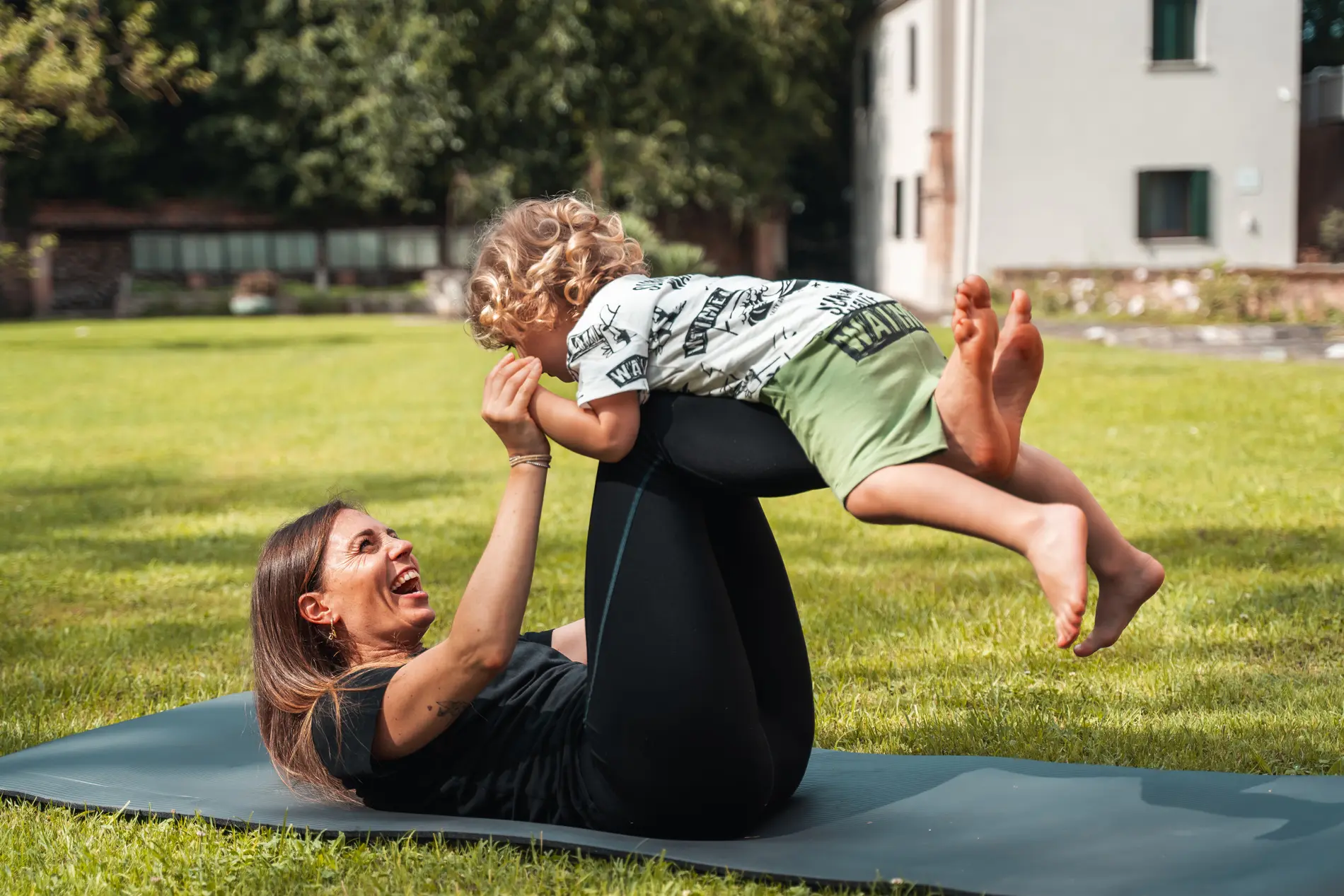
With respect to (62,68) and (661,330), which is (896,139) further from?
(661,330)

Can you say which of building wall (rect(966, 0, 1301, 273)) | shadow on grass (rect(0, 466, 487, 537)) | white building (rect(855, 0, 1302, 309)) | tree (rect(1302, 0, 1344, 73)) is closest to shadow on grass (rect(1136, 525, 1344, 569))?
shadow on grass (rect(0, 466, 487, 537))

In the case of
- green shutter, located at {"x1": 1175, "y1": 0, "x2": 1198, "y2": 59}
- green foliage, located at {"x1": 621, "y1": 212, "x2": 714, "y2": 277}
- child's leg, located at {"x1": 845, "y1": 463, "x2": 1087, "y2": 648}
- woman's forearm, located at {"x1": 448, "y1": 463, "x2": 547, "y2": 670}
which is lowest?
woman's forearm, located at {"x1": 448, "y1": 463, "x2": 547, "y2": 670}

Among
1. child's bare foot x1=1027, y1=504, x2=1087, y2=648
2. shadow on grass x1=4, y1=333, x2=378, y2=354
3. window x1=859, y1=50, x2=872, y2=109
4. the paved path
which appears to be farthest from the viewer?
window x1=859, y1=50, x2=872, y2=109

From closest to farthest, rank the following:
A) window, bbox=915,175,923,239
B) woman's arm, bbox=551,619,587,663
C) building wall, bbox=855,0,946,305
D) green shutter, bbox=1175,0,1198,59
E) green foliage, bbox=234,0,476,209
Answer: woman's arm, bbox=551,619,587,663
green shutter, bbox=1175,0,1198,59
building wall, bbox=855,0,946,305
window, bbox=915,175,923,239
green foliage, bbox=234,0,476,209

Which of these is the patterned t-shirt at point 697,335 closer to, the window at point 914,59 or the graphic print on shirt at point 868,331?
the graphic print on shirt at point 868,331

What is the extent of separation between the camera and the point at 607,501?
2668 mm

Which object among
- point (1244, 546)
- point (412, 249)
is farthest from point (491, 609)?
point (412, 249)

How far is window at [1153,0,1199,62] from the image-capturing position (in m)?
22.5

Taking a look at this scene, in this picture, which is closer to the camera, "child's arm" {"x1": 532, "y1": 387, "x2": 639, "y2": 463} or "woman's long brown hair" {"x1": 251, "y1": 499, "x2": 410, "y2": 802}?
"child's arm" {"x1": 532, "y1": 387, "x2": 639, "y2": 463}

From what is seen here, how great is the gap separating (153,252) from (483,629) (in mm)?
34621

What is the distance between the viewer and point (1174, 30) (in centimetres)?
2253

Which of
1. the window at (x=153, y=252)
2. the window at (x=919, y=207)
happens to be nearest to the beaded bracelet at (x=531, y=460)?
the window at (x=919, y=207)

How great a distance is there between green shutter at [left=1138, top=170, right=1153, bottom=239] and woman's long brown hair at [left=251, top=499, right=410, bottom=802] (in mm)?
22038

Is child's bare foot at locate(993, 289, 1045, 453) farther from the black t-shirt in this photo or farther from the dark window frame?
the dark window frame
